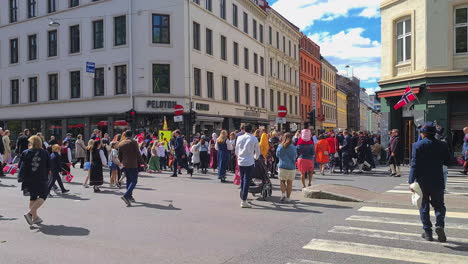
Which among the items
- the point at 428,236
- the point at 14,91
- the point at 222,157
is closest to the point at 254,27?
the point at 14,91

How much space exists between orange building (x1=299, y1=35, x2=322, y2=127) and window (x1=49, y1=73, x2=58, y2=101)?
3175 cm

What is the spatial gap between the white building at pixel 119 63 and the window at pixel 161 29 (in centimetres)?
7

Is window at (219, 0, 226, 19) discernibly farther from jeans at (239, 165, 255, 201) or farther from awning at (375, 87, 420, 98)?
jeans at (239, 165, 255, 201)

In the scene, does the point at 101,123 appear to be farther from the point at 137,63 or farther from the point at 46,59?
the point at 46,59

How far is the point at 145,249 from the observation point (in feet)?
19.0

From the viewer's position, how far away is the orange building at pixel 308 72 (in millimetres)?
56781

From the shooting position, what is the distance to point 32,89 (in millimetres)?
33406

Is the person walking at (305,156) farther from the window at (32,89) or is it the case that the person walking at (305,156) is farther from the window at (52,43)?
the window at (32,89)

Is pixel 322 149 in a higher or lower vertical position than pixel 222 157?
higher

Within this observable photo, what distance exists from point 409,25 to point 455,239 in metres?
17.4

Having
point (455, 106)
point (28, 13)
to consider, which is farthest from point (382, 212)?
point (28, 13)

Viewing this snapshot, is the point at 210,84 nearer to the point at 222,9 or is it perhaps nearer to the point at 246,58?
the point at 222,9

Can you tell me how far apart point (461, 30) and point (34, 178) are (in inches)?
765

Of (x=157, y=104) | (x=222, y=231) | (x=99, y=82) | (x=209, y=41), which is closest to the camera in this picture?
(x=222, y=231)
